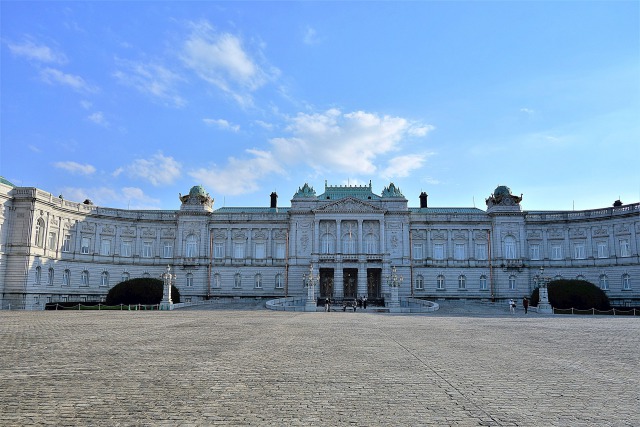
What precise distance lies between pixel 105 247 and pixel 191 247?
12.7 m

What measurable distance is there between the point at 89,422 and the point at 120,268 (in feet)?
251

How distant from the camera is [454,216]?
8281 centimetres

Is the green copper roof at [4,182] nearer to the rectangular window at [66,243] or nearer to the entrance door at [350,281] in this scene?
the rectangular window at [66,243]

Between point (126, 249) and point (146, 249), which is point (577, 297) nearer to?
point (146, 249)

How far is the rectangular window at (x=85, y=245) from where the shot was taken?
76231mm

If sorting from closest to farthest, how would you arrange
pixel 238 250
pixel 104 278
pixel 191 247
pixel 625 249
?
1. pixel 625 249
2. pixel 104 278
3. pixel 191 247
4. pixel 238 250

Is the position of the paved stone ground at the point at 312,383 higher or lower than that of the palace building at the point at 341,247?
lower

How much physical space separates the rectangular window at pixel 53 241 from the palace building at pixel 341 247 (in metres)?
1.91

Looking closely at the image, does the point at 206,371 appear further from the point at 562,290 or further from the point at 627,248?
the point at 627,248

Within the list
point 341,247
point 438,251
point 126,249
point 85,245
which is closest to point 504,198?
point 438,251

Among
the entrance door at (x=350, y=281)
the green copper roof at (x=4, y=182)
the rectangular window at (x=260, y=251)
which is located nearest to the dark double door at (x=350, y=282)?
the entrance door at (x=350, y=281)

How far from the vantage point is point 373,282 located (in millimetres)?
81250

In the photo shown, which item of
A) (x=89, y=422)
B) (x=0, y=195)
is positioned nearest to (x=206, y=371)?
(x=89, y=422)

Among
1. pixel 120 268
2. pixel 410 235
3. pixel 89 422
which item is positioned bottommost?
pixel 89 422
